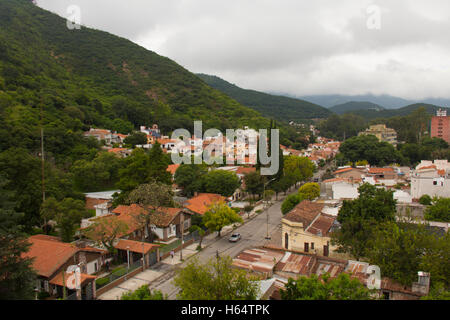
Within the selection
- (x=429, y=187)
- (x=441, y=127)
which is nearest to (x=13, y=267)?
(x=429, y=187)

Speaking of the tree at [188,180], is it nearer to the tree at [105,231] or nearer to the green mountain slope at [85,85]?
the tree at [105,231]

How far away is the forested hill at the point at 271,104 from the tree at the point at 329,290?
142 metres

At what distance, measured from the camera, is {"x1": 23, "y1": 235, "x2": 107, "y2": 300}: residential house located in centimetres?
1512

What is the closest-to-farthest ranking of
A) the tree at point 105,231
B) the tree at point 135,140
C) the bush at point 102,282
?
the bush at point 102,282
the tree at point 105,231
the tree at point 135,140

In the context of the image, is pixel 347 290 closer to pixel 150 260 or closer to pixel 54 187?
pixel 150 260

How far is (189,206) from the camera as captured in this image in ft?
93.7

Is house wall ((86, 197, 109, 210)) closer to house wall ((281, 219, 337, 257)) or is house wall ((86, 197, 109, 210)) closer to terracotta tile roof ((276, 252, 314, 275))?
house wall ((281, 219, 337, 257))

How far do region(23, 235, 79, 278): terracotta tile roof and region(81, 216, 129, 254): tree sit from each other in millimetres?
1668

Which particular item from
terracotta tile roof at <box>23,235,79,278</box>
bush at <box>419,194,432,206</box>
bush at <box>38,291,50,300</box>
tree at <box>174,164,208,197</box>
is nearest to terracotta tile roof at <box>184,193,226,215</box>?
tree at <box>174,164,208,197</box>

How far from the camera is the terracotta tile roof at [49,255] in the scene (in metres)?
15.6

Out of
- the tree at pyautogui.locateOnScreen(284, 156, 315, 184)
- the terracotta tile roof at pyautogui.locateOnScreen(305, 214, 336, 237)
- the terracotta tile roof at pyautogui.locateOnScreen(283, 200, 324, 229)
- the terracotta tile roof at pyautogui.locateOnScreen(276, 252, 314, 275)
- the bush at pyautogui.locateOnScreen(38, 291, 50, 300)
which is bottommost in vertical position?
the bush at pyautogui.locateOnScreen(38, 291, 50, 300)

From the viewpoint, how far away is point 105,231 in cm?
1875

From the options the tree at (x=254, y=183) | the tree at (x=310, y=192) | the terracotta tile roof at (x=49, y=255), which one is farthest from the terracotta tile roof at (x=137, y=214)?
the tree at (x=310, y=192)
